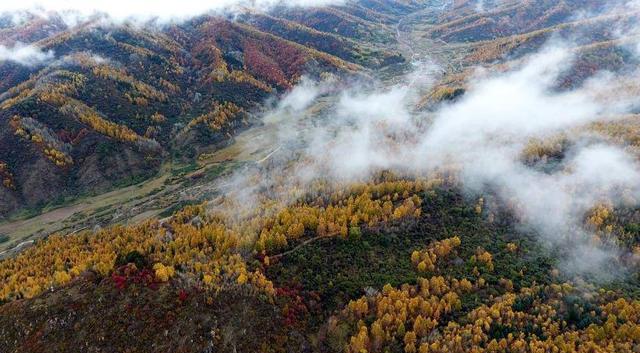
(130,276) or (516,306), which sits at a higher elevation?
(130,276)

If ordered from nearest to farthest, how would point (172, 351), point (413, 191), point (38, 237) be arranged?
point (172, 351), point (413, 191), point (38, 237)

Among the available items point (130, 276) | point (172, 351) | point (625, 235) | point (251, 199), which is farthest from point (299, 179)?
point (625, 235)

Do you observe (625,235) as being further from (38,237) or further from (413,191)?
(38,237)

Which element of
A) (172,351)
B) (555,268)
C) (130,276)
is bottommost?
(555,268)

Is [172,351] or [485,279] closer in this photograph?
[172,351]

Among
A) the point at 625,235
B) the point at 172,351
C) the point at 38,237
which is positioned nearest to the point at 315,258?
the point at 172,351

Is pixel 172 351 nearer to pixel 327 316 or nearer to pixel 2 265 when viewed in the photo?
pixel 327 316

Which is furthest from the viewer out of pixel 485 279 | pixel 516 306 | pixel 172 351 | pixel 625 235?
pixel 625 235

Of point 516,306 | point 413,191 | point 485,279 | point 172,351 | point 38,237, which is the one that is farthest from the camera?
point 38,237

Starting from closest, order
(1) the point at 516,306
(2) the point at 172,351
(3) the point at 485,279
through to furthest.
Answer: (2) the point at 172,351 → (1) the point at 516,306 → (3) the point at 485,279
